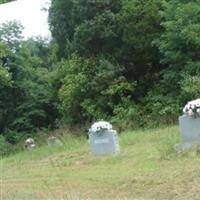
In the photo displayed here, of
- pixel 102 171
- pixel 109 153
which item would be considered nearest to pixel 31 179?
pixel 102 171

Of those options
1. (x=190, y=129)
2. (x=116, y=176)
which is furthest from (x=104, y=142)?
(x=116, y=176)

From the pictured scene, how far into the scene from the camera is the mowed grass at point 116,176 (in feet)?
30.9

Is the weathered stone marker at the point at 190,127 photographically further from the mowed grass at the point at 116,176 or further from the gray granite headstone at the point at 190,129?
the mowed grass at the point at 116,176

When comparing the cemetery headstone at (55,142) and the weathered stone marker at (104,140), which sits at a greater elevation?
the weathered stone marker at (104,140)

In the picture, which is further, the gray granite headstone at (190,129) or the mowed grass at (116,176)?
the gray granite headstone at (190,129)

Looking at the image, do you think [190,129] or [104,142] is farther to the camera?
[104,142]

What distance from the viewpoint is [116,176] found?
11164 millimetres

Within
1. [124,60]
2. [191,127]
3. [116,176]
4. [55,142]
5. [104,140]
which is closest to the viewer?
[116,176]

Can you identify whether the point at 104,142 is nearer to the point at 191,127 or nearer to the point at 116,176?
the point at 191,127

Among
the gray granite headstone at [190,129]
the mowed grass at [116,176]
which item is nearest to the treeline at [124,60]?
the mowed grass at [116,176]

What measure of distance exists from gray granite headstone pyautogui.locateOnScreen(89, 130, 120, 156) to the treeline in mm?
7273

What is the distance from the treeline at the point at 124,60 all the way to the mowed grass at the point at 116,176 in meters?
8.08

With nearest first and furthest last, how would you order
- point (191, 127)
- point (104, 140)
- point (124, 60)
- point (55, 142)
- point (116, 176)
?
point (116, 176)
point (191, 127)
point (104, 140)
point (55, 142)
point (124, 60)

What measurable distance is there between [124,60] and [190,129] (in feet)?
50.2
